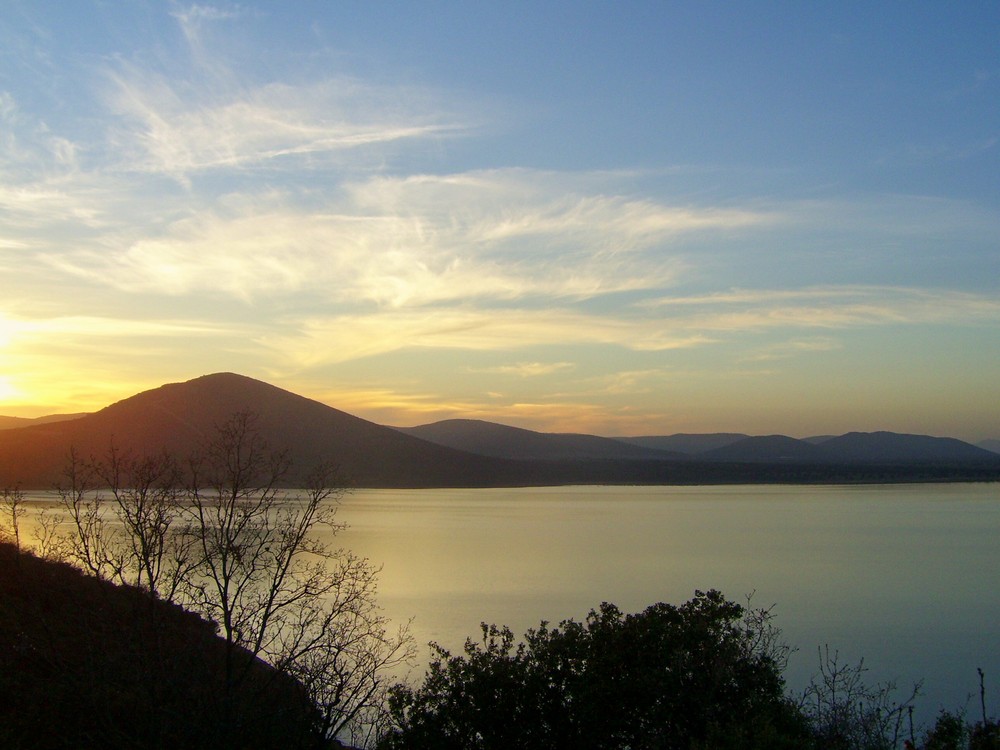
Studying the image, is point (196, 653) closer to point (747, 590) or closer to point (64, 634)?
point (64, 634)

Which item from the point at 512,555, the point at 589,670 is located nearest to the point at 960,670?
the point at 589,670

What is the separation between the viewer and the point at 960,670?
1727 centimetres

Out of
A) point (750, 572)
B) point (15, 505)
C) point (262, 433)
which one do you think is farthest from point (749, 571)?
point (262, 433)

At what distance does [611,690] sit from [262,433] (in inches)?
3662

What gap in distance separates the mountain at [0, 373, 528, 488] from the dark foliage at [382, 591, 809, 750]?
67845 millimetres

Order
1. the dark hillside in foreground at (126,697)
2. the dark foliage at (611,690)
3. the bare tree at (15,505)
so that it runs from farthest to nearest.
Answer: the bare tree at (15,505)
the dark hillside in foreground at (126,697)
the dark foliage at (611,690)

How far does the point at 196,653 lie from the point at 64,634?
5.26 m

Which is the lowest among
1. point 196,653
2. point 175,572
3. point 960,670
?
point 960,670

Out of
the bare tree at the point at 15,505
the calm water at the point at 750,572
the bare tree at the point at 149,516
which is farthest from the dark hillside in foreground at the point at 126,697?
the calm water at the point at 750,572

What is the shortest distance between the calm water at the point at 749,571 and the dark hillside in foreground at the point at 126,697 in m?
7.91

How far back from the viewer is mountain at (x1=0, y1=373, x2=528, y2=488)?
79438 mm

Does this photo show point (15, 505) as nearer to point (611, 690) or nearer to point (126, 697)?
point (126, 697)

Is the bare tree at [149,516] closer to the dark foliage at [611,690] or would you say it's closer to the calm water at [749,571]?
the dark foliage at [611,690]

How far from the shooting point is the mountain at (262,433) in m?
79.4
